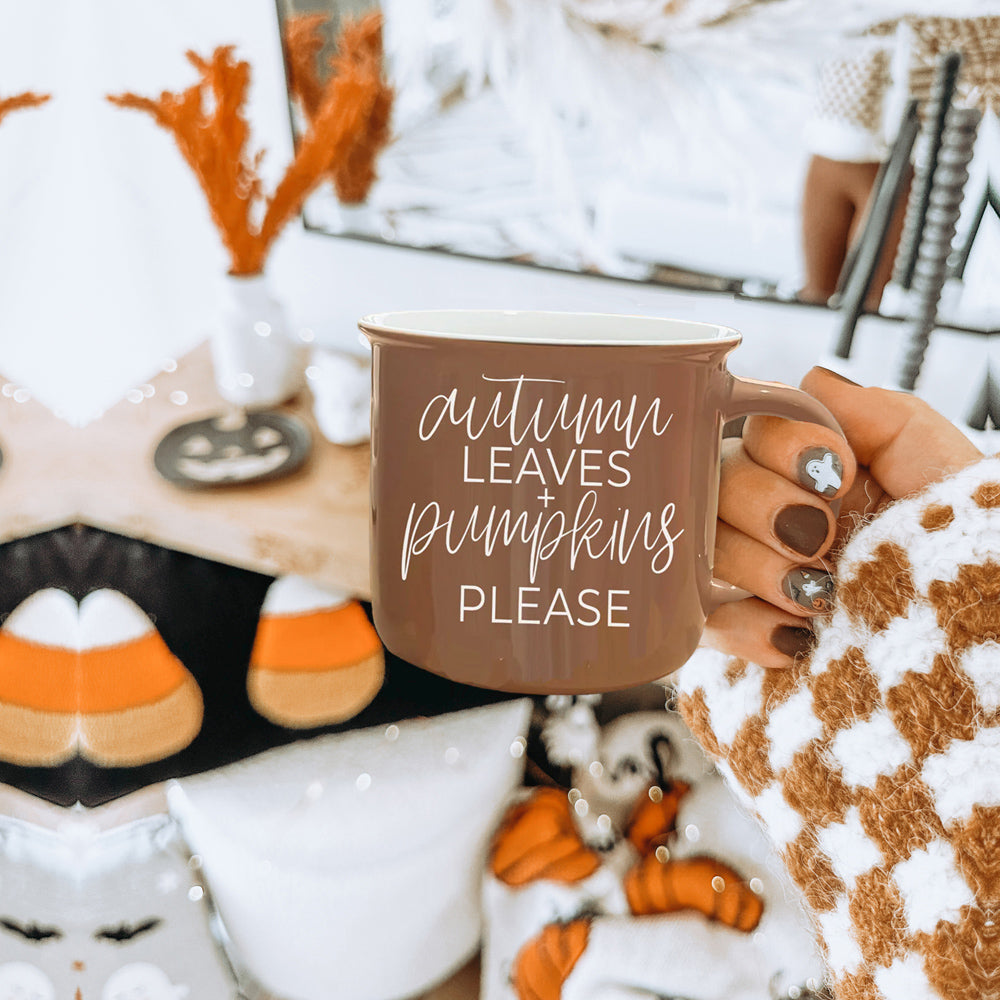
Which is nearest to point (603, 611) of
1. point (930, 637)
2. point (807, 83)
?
point (930, 637)

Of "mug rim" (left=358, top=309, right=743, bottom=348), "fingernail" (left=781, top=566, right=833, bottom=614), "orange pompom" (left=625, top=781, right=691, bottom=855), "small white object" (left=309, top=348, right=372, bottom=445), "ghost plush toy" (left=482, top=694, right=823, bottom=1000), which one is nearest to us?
"mug rim" (left=358, top=309, right=743, bottom=348)

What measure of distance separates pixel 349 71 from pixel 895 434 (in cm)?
71

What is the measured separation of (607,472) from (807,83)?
52 centimetres

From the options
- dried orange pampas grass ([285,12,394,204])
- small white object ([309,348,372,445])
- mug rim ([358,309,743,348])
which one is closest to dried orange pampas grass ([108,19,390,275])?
dried orange pampas grass ([285,12,394,204])

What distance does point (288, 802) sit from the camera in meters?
0.71

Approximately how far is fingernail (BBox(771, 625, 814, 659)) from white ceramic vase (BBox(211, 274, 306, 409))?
0.72m

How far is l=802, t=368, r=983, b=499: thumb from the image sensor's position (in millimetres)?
441

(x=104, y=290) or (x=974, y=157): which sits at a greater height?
(x=974, y=157)

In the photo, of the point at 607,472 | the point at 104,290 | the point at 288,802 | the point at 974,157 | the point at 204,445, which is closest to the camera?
the point at 607,472

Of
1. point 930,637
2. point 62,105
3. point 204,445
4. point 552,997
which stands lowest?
point 552,997

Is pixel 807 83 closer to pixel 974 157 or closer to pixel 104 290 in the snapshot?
pixel 974 157

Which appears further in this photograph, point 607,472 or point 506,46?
point 506,46

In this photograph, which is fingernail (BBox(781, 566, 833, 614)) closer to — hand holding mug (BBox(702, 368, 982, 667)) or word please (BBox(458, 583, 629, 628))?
hand holding mug (BBox(702, 368, 982, 667))

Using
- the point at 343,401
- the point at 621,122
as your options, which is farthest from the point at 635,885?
the point at 621,122
